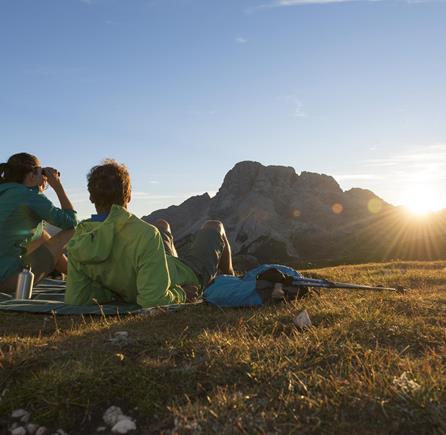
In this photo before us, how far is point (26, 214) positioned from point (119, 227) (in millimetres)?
3086

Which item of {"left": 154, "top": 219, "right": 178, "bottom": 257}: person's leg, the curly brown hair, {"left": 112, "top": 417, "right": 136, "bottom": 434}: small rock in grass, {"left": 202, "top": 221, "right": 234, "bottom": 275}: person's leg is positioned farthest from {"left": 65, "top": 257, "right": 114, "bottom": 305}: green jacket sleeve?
{"left": 112, "top": 417, "right": 136, "bottom": 434}: small rock in grass

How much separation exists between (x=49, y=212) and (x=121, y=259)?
2770 millimetres

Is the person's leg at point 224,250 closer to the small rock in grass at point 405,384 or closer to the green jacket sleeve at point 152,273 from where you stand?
A: the green jacket sleeve at point 152,273

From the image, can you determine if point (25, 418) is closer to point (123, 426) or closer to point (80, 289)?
point (123, 426)

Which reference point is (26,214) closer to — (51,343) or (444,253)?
(51,343)

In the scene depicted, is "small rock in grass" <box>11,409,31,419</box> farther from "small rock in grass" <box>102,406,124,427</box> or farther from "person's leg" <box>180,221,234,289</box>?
"person's leg" <box>180,221,234,289</box>

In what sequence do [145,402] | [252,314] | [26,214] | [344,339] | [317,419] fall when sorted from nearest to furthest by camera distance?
[317,419], [145,402], [344,339], [252,314], [26,214]

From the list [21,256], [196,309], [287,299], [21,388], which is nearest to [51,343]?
[21,388]

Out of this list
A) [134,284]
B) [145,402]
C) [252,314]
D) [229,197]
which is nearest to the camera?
[145,402]

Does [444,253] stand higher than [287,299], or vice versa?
[287,299]

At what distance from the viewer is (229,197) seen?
118625mm

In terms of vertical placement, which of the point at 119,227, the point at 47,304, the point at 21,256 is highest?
the point at 119,227

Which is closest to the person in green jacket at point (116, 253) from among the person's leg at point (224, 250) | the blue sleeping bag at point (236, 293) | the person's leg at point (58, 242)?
the blue sleeping bag at point (236, 293)

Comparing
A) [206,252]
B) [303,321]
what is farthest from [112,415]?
[206,252]
